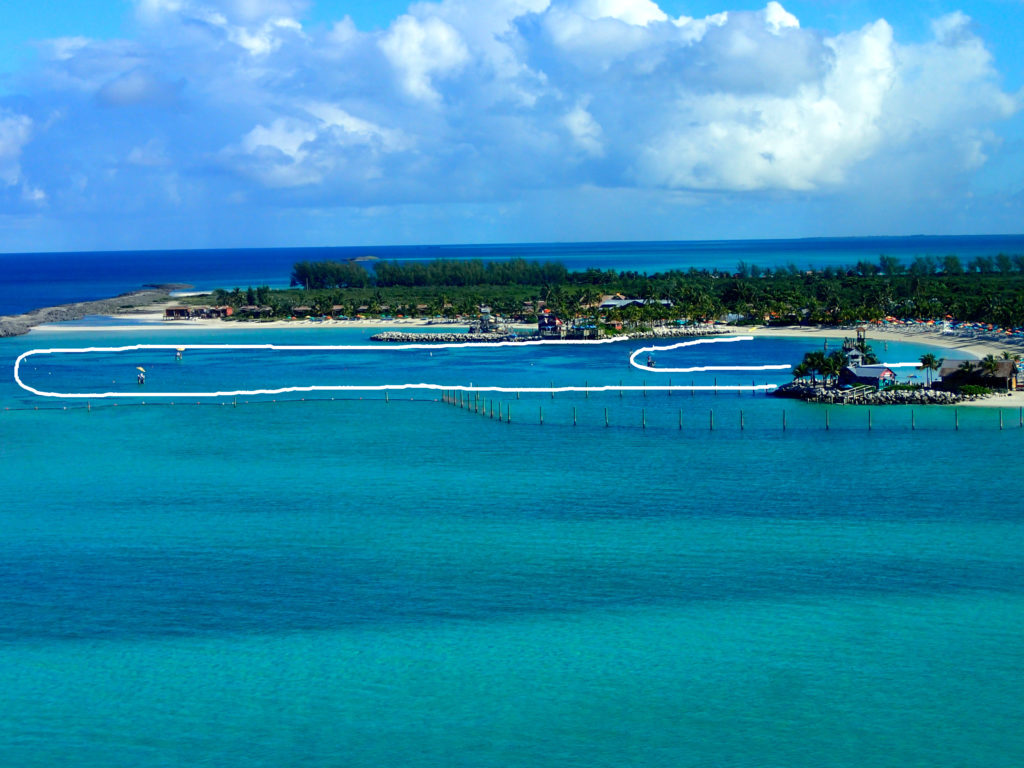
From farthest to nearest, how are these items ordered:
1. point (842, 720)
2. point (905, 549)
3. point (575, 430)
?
point (575, 430) → point (905, 549) → point (842, 720)

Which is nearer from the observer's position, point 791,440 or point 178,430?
point 791,440

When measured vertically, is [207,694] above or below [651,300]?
below

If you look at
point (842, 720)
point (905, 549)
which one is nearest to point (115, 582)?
point (842, 720)

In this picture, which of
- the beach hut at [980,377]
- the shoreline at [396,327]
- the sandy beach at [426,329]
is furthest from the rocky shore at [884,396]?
the shoreline at [396,327]

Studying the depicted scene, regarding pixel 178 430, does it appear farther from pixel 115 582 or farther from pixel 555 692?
pixel 555 692

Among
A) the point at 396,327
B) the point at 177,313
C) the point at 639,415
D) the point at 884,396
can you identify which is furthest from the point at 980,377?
the point at 177,313

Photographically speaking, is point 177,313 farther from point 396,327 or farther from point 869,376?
point 869,376
